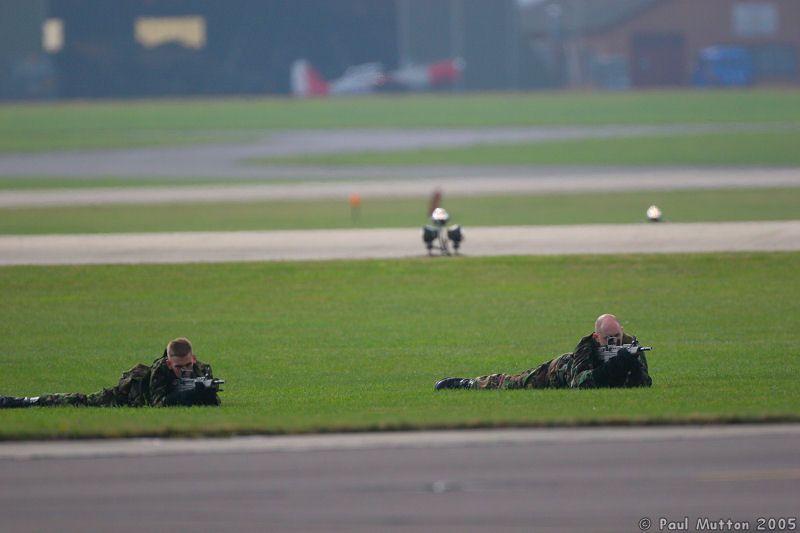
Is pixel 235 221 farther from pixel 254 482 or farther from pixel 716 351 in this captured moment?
Result: pixel 254 482

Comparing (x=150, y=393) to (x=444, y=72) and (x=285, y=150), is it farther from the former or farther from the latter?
(x=444, y=72)

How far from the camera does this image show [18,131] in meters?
99.5

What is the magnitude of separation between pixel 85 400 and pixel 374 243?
52.2 feet

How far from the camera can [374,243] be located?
30.4m

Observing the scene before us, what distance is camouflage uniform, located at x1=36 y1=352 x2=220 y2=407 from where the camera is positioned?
1438cm

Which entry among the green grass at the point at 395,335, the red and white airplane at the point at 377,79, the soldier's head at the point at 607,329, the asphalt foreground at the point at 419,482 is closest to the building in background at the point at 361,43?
the red and white airplane at the point at 377,79

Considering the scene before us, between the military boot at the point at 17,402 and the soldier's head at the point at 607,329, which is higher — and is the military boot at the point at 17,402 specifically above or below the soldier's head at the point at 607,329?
below

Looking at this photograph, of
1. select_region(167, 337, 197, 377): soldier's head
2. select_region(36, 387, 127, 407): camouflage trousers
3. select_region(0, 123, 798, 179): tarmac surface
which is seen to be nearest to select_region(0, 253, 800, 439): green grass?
select_region(36, 387, 127, 407): camouflage trousers

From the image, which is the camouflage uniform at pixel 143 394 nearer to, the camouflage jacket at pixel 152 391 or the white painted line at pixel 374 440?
the camouflage jacket at pixel 152 391

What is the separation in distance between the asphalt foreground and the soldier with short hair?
1.71m

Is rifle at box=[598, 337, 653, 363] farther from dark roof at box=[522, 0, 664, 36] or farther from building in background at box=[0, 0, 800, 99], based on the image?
dark roof at box=[522, 0, 664, 36]

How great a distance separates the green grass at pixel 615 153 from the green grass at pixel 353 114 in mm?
17431

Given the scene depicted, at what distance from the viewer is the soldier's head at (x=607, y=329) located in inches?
539

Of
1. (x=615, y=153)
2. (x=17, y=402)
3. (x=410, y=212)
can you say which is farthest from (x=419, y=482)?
(x=615, y=153)
